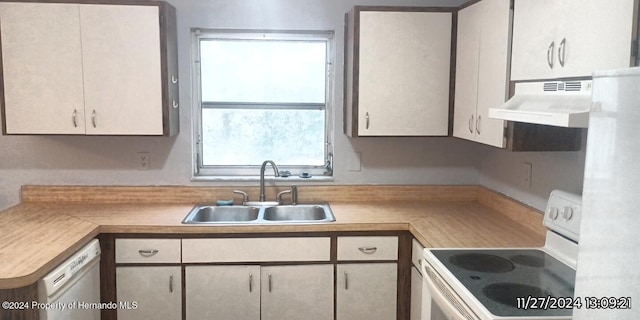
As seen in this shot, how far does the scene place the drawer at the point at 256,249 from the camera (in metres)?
2.54

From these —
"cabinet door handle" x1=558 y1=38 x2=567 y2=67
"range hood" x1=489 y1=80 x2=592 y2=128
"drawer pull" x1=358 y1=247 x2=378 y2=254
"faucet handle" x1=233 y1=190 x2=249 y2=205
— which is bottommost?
"drawer pull" x1=358 y1=247 x2=378 y2=254

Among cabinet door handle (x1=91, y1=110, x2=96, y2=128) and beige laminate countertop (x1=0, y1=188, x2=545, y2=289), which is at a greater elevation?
cabinet door handle (x1=91, y1=110, x2=96, y2=128)

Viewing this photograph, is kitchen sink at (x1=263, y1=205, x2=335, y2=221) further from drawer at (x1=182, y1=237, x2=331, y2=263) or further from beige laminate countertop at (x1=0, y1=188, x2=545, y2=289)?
drawer at (x1=182, y1=237, x2=331, y2=263)

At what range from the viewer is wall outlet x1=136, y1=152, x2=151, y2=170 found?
3.06 metres

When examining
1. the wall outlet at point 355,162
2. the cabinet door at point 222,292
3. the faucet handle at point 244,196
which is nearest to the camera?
the cabinet door at point 222,292

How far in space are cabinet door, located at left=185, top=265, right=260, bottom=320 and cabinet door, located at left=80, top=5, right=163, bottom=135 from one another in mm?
834

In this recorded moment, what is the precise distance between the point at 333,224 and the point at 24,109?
1.77 meters

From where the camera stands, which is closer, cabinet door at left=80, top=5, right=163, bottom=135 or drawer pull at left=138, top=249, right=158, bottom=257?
drawer pull at left=138, top=249, right=158, bottom=257

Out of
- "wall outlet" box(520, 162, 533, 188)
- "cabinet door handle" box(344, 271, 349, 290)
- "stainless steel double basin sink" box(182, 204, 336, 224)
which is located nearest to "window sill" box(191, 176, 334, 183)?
"stainless steel double basin sink" box(182, 204, 336, 224)

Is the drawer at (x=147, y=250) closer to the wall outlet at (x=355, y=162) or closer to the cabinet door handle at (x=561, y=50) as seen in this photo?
the wall outlet at (x=355, y=162)

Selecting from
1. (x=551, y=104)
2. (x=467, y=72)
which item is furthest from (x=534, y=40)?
(x=467, y=72)

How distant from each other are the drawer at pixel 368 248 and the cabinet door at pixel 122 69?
120 centimetres

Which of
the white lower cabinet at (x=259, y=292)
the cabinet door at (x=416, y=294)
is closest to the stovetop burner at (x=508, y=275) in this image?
the cabinet door at (x=416, y=294)

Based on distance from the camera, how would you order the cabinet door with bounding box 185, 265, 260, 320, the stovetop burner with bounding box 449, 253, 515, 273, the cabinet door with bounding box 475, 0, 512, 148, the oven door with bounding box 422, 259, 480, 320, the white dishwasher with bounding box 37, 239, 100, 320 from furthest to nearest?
the cabinet door with bounding box 185, 265, 260, 320 < the cabinet door with bounding box 475, 0, 512, 148 < the white dishwasher with bounding box 37, 239, 100, 320 < the stovetop burner with bounding box 449, 253, 515, 273 < the oven door with bounding box 422, 259, 480, 320
